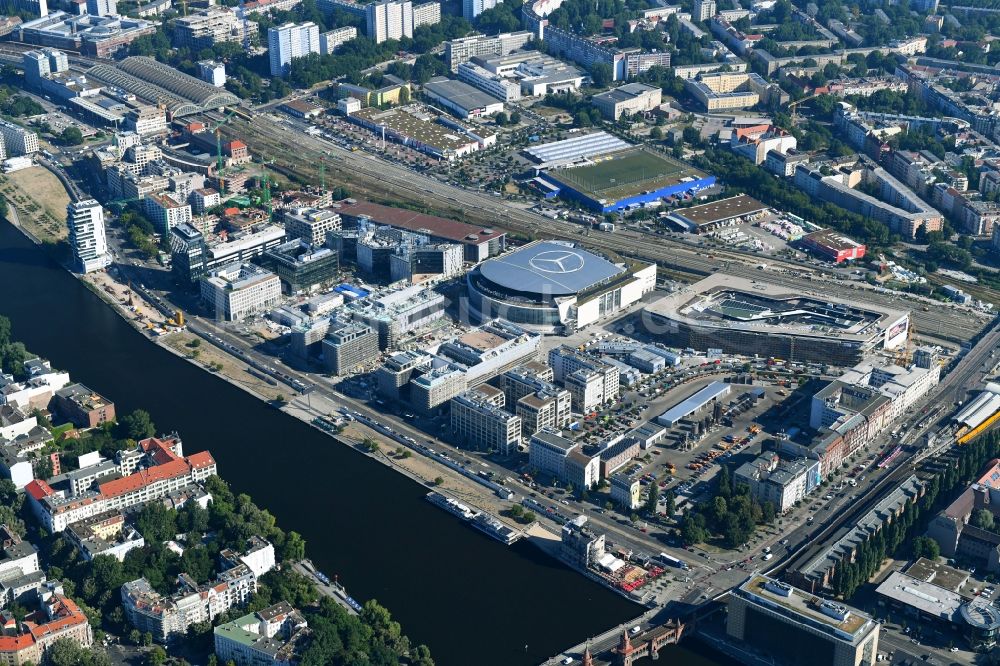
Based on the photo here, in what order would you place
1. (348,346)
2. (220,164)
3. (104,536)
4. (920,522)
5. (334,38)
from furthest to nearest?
(334,38) → (220,164) → (348,346) → (920,522) → (104,536)

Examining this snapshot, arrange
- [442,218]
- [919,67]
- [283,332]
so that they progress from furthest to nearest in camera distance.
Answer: [919,67]
[442,218]
[283,332]

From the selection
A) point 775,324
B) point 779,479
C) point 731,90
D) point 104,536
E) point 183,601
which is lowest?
point 104,536

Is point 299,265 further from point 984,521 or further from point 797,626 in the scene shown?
point 984,521

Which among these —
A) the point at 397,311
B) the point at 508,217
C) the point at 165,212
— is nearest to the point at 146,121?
the point at 165,212

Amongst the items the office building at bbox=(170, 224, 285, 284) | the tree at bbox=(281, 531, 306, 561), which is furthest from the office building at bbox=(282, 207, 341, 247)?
the tree at bbox=(281, 531, 306, 561)

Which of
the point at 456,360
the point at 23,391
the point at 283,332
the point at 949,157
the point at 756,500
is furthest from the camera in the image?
the point at 949,157

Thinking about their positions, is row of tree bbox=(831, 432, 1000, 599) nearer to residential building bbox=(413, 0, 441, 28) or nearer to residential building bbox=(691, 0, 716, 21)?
residential building bbox=(691, 0, 716, 21)

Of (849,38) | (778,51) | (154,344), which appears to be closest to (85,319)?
(154,344)

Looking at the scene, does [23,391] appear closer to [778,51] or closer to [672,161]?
[672,161]
